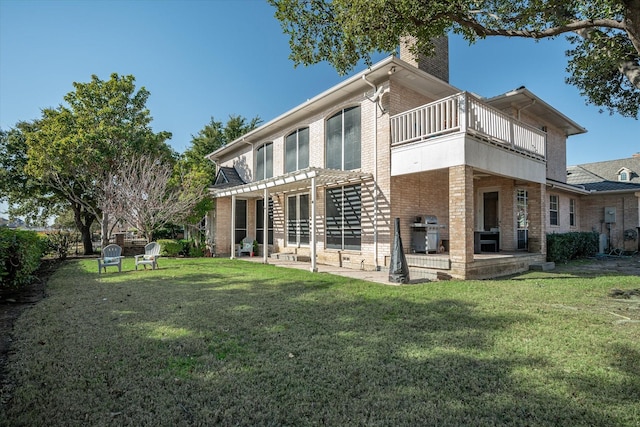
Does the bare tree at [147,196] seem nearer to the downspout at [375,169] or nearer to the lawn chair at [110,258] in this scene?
the lawn chair at [110,258]

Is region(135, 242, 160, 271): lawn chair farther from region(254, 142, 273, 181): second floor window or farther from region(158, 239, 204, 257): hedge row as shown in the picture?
region(254, 142, 273, 181): second floor window

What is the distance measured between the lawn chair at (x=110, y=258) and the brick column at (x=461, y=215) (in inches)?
407

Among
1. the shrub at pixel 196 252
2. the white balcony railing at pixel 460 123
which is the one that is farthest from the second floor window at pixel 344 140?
the shrub at pixel 196 252

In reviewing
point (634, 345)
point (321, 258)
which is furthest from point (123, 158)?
point (634, 345)

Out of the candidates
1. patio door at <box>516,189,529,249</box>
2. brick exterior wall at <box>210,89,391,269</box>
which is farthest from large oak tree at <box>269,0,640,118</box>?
patio door at <box>516,189,529,249</box>

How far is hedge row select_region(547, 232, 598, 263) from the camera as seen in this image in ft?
40.2

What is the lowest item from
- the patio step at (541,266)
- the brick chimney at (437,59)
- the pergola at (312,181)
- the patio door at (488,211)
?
the patio step at (541,266)

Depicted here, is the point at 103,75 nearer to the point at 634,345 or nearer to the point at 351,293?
the point at 351,293

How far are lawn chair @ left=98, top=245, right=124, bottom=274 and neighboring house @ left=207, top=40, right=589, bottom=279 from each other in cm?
506

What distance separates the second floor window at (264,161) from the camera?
637 inches

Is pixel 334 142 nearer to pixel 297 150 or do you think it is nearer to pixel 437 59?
pixel 297 150

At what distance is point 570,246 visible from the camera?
13.4 metres

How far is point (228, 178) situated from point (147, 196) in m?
4.40

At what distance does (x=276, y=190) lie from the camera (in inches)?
578
